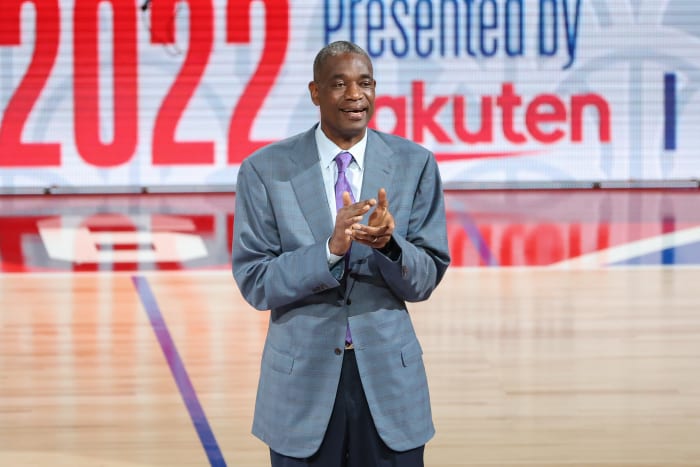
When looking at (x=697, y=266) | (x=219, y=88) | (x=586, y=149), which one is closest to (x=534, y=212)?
(x=586, y=149)

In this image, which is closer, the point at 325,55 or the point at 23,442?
the point at 325,55

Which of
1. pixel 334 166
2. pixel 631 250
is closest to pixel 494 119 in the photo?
pixel 631 250

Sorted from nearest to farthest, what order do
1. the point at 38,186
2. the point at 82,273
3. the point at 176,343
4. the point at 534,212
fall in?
1. the point at 176,343
2. the point at 82,273
3. the point at 534,212
4. the point at 38,186

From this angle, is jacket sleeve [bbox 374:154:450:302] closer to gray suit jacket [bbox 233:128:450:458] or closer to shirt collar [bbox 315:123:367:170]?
gray suit jacket [bbox 233:128:450:458]

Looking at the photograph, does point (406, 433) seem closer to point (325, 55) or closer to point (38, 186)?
point (325, 55)

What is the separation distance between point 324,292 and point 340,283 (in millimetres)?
37

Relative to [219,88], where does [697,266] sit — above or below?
below

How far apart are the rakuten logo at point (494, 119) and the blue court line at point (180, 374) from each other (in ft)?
16.9

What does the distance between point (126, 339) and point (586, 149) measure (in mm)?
7284

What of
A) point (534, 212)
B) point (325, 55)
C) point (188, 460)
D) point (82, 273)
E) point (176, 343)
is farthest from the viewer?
point (534, 212)

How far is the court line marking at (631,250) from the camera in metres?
7.87

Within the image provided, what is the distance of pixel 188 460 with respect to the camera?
12.9ft

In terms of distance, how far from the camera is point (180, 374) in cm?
505

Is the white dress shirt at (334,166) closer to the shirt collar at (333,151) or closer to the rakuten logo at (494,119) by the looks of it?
the shirt collar at (333,151)
